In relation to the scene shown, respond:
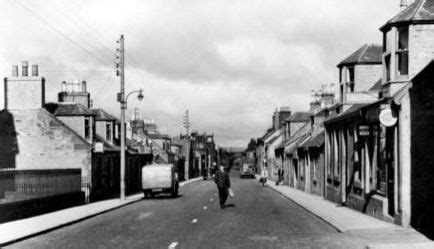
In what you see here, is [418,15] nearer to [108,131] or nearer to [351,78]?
[351,78]

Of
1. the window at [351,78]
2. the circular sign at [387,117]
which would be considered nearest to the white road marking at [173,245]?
the circular sign at [387,117]

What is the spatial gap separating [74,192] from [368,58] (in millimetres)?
16895

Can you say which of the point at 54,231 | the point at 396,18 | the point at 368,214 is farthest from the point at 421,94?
the point at 54,231

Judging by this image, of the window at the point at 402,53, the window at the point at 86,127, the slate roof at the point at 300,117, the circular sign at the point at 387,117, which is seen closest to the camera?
the circular sign at the point at 387,117

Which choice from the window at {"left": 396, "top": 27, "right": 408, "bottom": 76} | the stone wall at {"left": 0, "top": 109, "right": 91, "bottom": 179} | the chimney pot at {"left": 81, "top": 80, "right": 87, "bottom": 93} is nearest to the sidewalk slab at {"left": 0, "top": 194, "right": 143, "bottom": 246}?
the stone wall at {"left": 0, "top": 109, "right": 91, "bottom": 179}

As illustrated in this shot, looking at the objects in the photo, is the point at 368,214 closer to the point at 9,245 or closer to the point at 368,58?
the point at 368,58

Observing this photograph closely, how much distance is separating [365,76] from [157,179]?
1550 cm

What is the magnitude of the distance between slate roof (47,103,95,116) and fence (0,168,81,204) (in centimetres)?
683

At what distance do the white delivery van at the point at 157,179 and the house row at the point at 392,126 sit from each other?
1192 cm

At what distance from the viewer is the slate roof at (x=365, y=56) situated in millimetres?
28969

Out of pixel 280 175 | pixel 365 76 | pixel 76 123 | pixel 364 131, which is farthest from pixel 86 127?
pixel 280 175

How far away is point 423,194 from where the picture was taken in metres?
16.1

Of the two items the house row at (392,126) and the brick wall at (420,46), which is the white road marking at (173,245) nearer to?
the house row at (392,126)

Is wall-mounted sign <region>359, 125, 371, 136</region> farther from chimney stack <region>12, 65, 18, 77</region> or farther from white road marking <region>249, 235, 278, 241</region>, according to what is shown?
chimney stack <region>12, 65, 18, 77</region>
